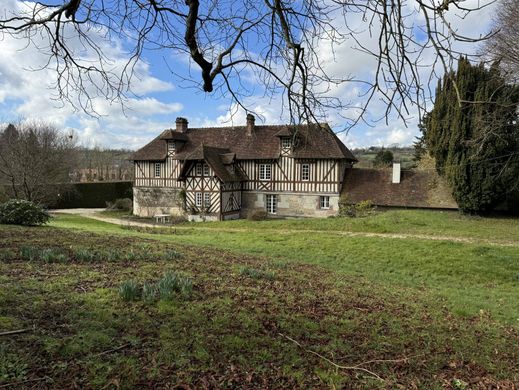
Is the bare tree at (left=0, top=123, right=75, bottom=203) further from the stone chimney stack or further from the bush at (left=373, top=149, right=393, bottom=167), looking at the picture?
the bush at (left=373, top=149, right=393, bottom=167)

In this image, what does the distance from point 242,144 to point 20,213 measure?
16.9m

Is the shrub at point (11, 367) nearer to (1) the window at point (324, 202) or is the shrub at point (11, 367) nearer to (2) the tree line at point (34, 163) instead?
(1) the window at point (324, 202)

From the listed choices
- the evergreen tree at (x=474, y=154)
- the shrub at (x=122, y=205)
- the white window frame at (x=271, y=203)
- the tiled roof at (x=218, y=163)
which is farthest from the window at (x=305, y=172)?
the shrub at (x=122, y=205)

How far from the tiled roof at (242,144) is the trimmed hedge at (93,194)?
32.7 ft

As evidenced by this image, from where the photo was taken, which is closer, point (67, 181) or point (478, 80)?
point (478, 80)

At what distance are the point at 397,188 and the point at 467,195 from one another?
15.0 feet

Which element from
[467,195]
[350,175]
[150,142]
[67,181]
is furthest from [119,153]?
[467,195]

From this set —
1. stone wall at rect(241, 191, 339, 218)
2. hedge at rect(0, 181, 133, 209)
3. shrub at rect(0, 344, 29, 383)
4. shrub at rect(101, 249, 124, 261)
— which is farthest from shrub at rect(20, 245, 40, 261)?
hedge at rect(0, 181, 133, 209)

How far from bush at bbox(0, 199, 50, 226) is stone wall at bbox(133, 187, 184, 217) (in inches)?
563

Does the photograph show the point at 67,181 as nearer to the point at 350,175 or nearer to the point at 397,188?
the point at 350,175

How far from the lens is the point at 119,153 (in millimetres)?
56969

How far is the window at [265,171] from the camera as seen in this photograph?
27.0 meters

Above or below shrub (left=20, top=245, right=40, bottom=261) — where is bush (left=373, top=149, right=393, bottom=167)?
above

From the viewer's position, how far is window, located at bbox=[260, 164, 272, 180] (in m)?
27.0
